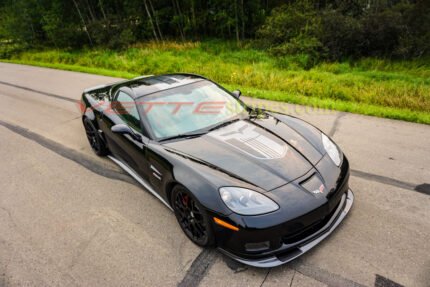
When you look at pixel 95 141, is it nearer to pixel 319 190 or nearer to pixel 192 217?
pixel 192 217

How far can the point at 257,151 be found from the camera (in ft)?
9.34

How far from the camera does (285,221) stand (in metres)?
2.25

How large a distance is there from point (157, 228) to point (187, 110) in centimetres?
141

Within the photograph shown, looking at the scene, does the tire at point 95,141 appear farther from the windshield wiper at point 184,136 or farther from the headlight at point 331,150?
the headlight at point 331,150

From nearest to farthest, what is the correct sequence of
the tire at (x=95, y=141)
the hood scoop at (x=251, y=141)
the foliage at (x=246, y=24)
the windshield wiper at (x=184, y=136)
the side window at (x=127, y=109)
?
the hood scoop at (x=251, y=141), the windshield wiper at (x=184, y=136), the side window at (x=127, y=109), the tire at (x=95, y=141), the foliage at (x=246, y=24)

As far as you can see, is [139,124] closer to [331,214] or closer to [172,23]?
[331,214]

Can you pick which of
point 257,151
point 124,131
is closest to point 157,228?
point 124,131

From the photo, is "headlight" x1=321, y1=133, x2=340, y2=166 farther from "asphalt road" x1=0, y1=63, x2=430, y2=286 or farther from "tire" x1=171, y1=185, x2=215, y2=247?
"tire" x1=171, y1=185, x2=215, y2=247

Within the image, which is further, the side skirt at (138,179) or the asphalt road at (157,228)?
the side skirt at (138,179)

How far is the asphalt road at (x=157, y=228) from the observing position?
95.8 inches

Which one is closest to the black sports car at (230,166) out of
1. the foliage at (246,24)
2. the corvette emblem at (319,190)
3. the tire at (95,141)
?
the corvette emblem at (319,190)

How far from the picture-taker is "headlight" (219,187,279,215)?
2.31 m

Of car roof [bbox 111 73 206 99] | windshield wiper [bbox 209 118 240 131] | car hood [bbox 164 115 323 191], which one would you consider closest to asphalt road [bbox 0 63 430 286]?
car hood [bbox 164 115 323 191]

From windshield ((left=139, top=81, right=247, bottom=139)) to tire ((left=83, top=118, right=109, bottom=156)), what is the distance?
56.2 inches
